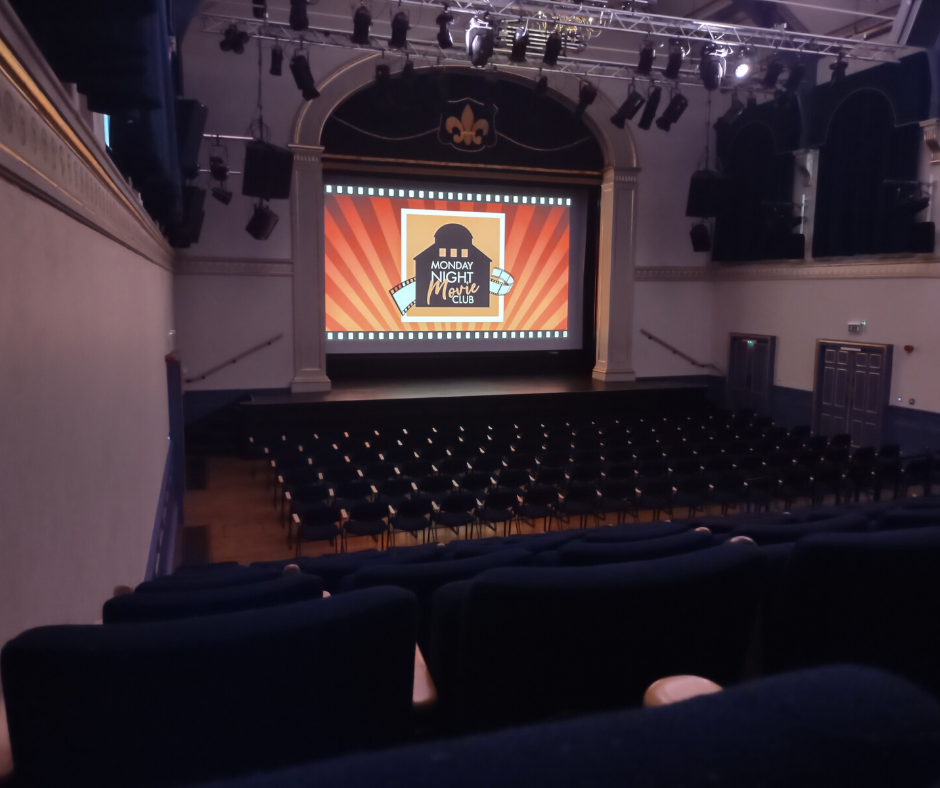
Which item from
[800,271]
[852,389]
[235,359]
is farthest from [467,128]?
[852,389]

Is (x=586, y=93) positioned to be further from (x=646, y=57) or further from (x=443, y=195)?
(x=443, y=195)

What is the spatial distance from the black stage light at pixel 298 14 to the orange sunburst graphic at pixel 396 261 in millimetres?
4925

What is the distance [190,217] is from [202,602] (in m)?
9.30

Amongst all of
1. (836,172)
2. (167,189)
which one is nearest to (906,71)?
(836,172)

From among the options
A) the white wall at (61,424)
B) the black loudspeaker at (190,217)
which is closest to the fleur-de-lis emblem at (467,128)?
the black loudspeaker at (190,217)

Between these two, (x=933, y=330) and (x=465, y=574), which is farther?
(x=933, y=330)

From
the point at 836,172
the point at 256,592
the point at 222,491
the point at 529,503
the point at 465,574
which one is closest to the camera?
the point at 256,592

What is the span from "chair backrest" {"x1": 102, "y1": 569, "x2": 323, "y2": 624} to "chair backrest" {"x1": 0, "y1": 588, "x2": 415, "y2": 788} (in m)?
0.61

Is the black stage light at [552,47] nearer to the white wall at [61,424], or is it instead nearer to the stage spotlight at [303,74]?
the stage spotlight at [303,74]

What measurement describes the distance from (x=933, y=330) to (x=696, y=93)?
23.4 feet

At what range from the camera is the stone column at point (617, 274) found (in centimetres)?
1438

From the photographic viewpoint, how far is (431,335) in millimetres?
14211

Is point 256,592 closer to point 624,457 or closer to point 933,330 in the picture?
point 624,457

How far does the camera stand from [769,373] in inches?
545
